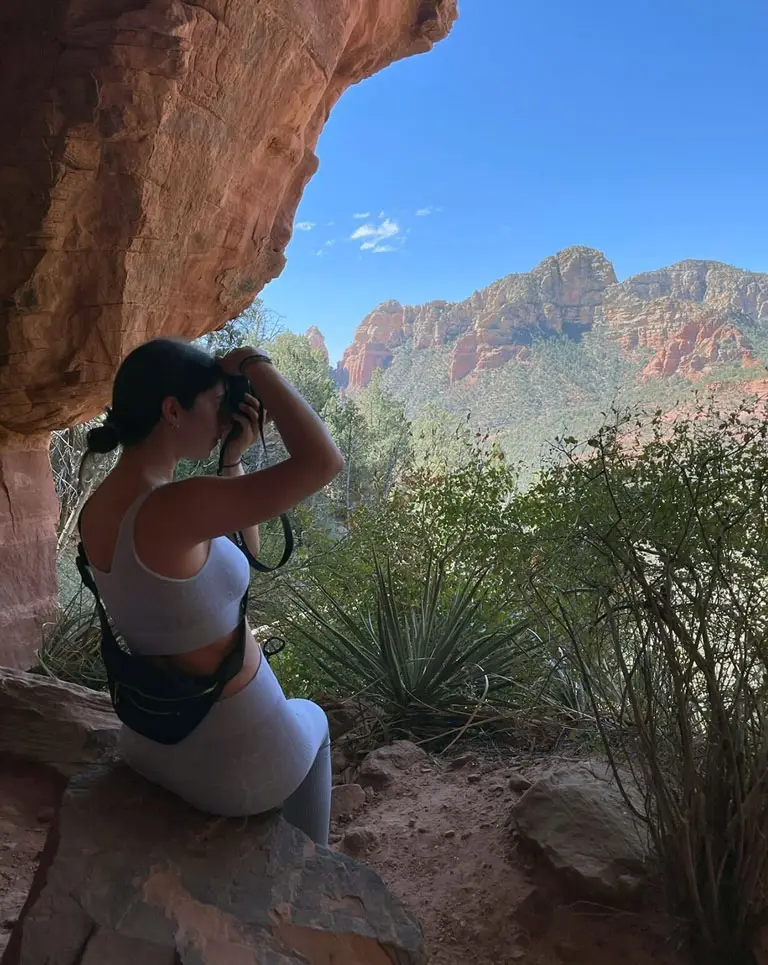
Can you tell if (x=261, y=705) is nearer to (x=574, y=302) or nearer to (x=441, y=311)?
(x=574, y=302)

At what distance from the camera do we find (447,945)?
1613 millimetres

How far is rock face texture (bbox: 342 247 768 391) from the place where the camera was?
21.8 meters

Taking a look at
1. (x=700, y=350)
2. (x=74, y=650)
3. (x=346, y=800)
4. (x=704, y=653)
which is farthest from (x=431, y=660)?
(x=700, y=350)

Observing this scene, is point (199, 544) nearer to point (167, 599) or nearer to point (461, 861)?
point (167, 599)

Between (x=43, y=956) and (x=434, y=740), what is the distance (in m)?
1.87

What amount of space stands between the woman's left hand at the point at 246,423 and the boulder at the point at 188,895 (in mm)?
778

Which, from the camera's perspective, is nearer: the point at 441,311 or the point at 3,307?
the point at 3,307

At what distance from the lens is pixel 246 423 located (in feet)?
4.47

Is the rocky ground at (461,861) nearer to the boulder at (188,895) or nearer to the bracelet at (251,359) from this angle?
the boulder at (188,895)

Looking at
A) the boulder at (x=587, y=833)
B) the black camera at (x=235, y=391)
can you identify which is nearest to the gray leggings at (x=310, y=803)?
the boulder at (x=587, y=833)

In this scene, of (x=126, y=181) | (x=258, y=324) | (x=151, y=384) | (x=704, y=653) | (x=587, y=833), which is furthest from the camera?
(x=258, y=324)

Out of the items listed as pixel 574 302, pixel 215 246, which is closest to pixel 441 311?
pixel 574 302

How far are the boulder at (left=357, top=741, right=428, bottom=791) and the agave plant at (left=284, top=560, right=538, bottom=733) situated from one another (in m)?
0.22

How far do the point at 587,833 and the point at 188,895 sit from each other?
1.03m
